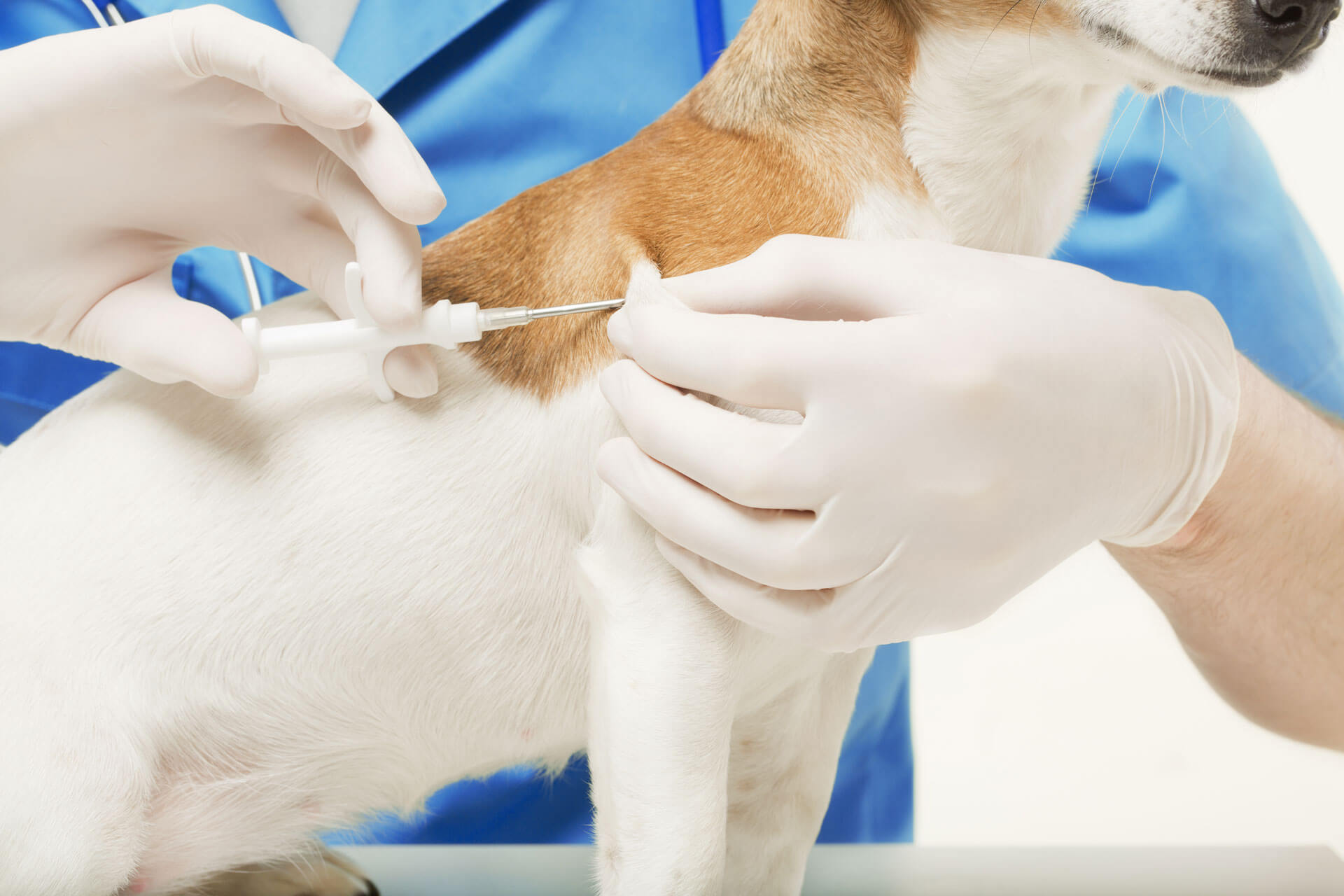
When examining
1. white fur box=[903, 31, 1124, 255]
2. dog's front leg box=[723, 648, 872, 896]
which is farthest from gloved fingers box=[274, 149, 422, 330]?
dog's front leg box=[723, 648, 872, 896]

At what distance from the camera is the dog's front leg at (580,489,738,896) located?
29.1 inches

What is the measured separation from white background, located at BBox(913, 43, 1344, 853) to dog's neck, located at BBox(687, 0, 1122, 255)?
1.23 meters

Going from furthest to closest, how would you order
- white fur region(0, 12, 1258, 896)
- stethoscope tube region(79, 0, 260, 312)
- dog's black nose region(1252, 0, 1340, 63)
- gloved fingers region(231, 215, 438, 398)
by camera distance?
stethoscope tube region(79, 0, 260, 312) → gloved fingers region(231, 215, 438, 398) → white fur region(0, 12, 1258, 896) → dog's black nose region(1252, 0, 1340, 63)

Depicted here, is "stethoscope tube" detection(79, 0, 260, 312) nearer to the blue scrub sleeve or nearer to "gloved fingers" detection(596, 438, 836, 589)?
"gloved fingers" detection(596, 438, 836, 589)

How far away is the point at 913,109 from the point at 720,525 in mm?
429

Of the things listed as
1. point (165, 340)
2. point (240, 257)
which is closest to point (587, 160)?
point (240, 257)

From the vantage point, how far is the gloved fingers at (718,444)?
28.5 inches

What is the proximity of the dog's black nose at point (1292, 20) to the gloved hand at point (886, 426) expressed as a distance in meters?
0.22

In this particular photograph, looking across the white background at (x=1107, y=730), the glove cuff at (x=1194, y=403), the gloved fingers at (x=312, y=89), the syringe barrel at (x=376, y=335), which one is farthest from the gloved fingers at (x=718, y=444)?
the white background at (x=1107, y=730)

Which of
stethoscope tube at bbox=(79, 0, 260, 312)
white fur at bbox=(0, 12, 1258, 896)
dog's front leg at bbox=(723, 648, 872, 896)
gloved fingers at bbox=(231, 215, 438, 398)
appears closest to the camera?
white fur at bbox=(0, 12, 1258, 896)

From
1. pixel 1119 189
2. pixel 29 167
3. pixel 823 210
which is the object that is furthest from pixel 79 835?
pixel 1119 189

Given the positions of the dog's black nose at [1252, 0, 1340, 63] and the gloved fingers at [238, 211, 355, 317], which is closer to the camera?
the dog's black nose at [1252, 0, 1340, 63]

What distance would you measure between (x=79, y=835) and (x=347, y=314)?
0.52 metres

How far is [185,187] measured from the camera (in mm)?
863
